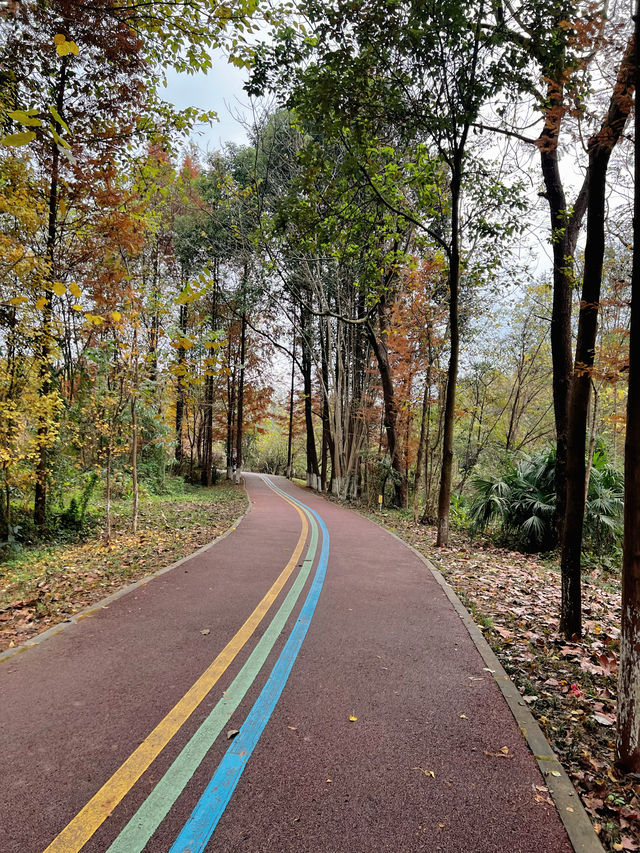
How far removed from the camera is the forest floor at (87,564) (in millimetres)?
5016

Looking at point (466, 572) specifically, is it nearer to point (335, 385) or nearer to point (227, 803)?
point (227, 803)

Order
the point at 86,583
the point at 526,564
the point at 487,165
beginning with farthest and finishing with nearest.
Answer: the point at 487,165
the point at 526,564
the point at 86,583

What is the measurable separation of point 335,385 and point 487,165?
13.6 metres

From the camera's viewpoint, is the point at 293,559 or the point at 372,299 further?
the point at 372,299

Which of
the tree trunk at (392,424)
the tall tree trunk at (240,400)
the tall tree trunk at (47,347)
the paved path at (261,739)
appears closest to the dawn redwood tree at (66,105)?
the tall tree trunk at (47,347)

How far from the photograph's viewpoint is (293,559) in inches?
302

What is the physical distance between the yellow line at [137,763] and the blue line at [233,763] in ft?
1.35

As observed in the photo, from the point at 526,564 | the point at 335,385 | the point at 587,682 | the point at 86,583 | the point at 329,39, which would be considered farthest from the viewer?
the point at 335,385

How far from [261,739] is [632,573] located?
104 inches

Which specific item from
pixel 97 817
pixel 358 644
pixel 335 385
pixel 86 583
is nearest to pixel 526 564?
pixel 358 644

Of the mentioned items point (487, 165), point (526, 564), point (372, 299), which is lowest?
point (526, 564)

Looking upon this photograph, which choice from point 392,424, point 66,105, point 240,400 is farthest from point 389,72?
point 240,400

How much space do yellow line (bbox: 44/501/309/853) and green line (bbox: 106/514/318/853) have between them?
0.15 metres

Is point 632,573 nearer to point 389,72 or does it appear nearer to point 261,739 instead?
point 261,739
